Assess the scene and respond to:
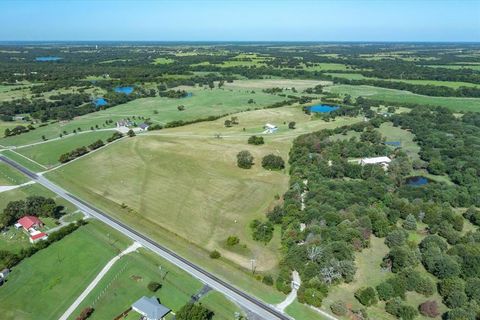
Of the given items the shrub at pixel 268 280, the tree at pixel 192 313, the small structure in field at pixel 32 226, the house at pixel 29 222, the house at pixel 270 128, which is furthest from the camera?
the house at pixel 270 128

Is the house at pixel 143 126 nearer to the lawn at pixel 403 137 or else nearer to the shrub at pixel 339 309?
the lawn at pixel 403 137

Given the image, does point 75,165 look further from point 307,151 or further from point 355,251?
point 355,251

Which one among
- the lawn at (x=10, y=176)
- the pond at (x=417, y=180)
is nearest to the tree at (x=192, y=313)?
the lawn at (x=10, y=176)

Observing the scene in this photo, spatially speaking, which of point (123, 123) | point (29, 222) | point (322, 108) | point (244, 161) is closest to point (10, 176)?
point (29, 222)

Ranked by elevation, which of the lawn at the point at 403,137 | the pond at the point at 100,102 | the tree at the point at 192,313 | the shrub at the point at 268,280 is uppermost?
the tree at the point at 192,313

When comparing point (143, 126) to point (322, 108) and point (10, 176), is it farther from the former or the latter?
point (322, 108)
